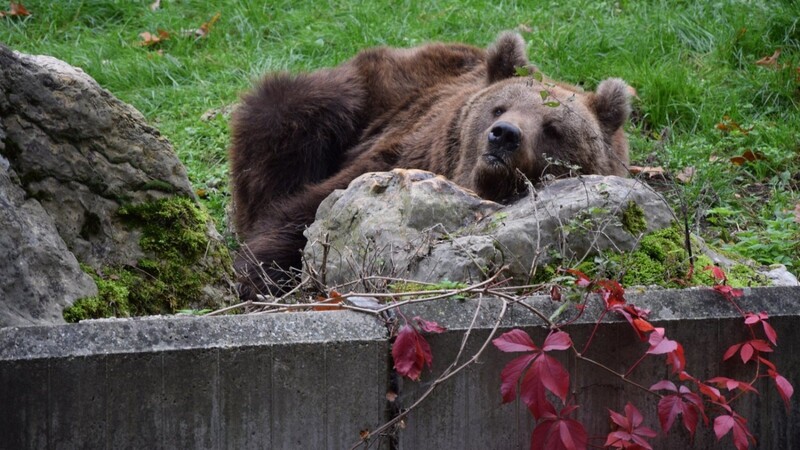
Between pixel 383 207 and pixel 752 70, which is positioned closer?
pixel 383 207

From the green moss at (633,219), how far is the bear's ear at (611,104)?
1.83m

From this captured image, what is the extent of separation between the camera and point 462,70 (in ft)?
23.3

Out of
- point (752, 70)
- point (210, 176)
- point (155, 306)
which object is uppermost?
point (155, 306)

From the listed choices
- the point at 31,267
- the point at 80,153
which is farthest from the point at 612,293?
the point at 80,153

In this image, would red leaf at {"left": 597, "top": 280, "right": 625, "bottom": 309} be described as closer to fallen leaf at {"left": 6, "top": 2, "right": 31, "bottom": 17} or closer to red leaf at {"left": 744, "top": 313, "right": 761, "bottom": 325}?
red leaf at {"left": 744, "top": 313, "right": 761, "bottom": 325}

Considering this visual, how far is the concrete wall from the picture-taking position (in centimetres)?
273

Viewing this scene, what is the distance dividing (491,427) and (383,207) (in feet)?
4.87

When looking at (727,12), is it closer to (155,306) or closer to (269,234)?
(269,234)

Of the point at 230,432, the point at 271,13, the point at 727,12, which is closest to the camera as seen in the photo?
the point at 230,432

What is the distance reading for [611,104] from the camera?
585 centimetres

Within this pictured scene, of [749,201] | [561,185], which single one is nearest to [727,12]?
[749,201]

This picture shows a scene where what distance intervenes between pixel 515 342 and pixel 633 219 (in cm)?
134

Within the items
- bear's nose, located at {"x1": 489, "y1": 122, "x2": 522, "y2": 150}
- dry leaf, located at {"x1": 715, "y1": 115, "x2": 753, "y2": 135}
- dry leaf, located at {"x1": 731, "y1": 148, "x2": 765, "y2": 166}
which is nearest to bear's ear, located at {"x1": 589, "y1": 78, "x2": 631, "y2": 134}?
bear's nose, located at {"x1": 489, "y1": 122, "x2": 522, "y2": 150}

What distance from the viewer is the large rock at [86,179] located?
11.4 feet
